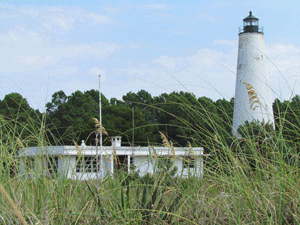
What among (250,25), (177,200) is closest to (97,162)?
(177,200)

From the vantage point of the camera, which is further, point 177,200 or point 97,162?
point 97,162

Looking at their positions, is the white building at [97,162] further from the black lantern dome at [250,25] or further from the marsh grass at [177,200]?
the black lantern dome at [250,25]

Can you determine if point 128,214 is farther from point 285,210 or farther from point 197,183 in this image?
point 285,210

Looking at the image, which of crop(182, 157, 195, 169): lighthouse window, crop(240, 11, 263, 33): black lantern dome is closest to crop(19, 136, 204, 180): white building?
crop(182, 157, 195, 169): lighthouse window

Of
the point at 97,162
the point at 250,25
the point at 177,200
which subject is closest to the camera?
the point at 177,200

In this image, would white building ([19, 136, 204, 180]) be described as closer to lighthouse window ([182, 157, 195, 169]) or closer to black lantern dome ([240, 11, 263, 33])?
lighthouse window ([182, 157, 195, 169])

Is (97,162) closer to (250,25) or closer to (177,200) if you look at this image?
(177,200)

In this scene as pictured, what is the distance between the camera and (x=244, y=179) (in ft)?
7.59

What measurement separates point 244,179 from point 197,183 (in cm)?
34

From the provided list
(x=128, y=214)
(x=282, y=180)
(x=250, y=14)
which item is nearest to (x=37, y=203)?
(x=128, y=214)

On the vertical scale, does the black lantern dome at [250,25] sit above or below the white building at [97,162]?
above

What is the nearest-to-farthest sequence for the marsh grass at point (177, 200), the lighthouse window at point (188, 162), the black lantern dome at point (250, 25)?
the marsh grass at point (177, 200), the lighthouse window at point (188, 162), the black lantern dome at point (250, 25)

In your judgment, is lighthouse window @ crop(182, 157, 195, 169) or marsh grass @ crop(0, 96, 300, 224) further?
lighthouse window @ crop(182, 157, 195, 169)

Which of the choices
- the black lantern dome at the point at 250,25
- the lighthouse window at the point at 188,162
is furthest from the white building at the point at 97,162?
the black lantern dome at the point at 250,25
